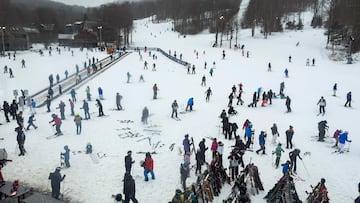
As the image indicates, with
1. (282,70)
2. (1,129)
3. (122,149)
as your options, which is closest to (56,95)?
(1,129)

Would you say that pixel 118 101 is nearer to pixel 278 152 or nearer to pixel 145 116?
pixel 145 116

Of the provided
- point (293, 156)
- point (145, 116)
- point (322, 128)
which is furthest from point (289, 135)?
point (145, 116)

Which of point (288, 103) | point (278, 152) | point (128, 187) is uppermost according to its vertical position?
point (288, 103)

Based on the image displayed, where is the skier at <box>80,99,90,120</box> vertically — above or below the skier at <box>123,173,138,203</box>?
above

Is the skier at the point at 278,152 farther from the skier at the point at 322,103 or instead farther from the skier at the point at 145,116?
the skier at the point at 322,103

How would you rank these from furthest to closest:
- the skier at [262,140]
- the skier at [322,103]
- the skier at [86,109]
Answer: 1. the skier at [322,103]
2. the skier at [86,109]
3. the skier at [262,140]

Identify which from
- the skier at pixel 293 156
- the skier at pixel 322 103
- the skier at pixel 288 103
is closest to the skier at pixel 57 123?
the skier at pixel 293 156

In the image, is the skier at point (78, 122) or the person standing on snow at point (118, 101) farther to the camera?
the person standing on snow at point (118, 101)

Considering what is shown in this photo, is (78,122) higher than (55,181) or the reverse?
higher

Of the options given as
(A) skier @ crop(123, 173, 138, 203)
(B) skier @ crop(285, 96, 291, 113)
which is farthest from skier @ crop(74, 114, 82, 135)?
(B) skier @ crop(285, 96, 291, 113)

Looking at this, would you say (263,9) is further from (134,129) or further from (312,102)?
(134,129)

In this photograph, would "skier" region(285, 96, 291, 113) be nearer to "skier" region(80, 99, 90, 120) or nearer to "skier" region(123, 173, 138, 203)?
"skier" region(80, 99, 90, 120)
